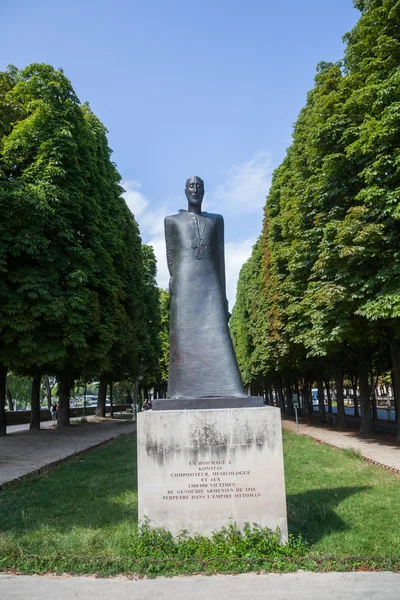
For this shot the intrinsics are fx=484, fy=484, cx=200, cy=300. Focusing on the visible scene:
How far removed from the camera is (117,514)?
8.52m

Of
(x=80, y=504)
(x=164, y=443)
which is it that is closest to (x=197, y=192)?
(x=164, y=443)

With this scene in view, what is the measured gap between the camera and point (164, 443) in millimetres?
6359

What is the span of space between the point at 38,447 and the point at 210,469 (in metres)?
16.0

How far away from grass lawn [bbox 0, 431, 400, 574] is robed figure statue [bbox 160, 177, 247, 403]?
89.9 inches

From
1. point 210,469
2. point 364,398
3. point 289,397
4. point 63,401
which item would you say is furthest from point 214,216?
point 289,397

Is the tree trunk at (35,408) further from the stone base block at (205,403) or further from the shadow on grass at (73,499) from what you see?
the stone base block at (205,403)

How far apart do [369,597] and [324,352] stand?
1512 centimetres

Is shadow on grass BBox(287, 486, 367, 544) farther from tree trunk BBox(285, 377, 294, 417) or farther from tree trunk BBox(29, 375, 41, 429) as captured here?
tree trunk BBox(285, 377, 294, 417)

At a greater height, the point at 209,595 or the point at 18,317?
the point at 18,317

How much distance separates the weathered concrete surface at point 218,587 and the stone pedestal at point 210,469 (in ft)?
3.01

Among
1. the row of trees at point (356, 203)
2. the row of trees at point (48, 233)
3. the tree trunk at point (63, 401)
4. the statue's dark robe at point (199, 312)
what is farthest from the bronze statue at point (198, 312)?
the tree trunk at point (63, 401)

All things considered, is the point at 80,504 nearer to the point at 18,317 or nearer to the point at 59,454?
the point at 59,454

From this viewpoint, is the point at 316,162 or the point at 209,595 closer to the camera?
the point at 209,595

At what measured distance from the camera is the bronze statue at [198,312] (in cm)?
693
